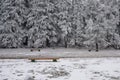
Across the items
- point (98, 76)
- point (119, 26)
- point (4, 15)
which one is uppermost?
point (4, 15)

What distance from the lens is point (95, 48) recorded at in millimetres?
30547

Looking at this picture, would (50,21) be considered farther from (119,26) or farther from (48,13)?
(119,26)

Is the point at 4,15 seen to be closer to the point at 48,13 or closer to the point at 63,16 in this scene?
the point at 48,13

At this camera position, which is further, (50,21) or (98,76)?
(50,21)

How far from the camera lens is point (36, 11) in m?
32.0

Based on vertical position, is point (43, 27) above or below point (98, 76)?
above

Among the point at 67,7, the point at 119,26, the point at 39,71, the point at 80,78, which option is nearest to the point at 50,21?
the point at 67,7

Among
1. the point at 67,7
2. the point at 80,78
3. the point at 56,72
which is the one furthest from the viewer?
the point at 67,7

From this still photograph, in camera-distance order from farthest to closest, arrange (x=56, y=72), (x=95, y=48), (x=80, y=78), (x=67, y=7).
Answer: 1. (x=67, y=7)
2. (x=95, y=48)
3. (x=56, y=72)
4. (x=80, y=78)

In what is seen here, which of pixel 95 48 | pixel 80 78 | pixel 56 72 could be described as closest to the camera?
pixel 80 78

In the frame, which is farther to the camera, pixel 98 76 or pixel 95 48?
pixel 95 48

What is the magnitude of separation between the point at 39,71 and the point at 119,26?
2179cm

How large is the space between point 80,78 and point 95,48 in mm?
18746

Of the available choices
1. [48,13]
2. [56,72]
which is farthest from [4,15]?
[56,72]
